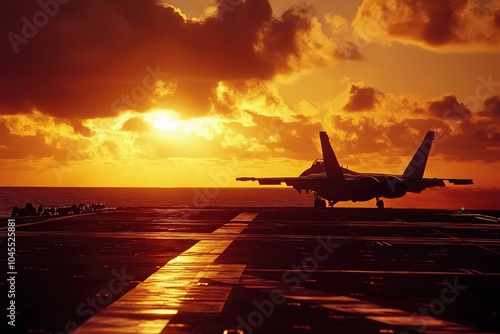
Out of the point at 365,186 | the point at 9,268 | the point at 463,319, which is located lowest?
the point at 463,319

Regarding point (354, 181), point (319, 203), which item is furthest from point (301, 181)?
point (354, 181)

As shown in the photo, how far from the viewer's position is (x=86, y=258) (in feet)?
92.6

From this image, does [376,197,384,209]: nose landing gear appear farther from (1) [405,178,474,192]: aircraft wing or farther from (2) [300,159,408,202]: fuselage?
(2) [300,159,408,202]: fuselage

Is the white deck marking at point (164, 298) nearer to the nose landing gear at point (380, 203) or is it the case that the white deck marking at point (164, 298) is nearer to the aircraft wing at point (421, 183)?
the aircraft wing at point (421, 183)

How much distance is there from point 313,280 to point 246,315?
665 cm

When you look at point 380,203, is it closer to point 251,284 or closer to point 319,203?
point 319,203

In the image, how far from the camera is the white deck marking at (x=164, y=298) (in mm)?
14664

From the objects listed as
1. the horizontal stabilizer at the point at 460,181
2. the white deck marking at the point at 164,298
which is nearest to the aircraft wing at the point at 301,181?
the horizontal stabilizer at the point at 460,181

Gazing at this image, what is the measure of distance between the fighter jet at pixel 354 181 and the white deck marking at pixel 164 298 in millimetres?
43482

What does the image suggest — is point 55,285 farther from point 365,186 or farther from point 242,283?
point 365,186

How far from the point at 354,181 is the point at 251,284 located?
5136 centimetres

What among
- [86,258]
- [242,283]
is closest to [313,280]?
[242,283]

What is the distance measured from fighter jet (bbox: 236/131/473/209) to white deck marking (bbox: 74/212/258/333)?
143 ft

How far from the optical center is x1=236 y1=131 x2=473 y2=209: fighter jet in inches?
2768
